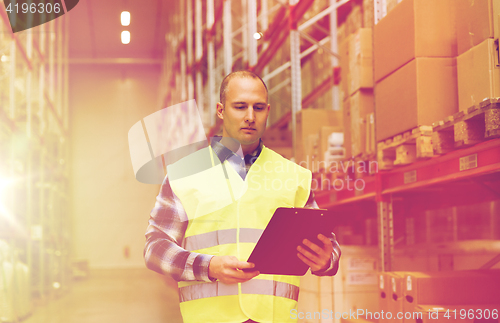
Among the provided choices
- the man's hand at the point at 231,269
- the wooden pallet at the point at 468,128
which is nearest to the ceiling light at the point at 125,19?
the wooden pallet at the point at 468,128

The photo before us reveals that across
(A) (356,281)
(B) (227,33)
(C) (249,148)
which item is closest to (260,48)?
(B) (227,33)

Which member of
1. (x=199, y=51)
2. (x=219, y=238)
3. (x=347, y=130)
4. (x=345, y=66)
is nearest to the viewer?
(x=219, y=238)

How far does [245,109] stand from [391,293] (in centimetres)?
214

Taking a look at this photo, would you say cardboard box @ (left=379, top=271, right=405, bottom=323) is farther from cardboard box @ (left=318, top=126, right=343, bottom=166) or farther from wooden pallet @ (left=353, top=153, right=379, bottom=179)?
cardboard box @ (left=318, top=126, right=343, bottom=166)

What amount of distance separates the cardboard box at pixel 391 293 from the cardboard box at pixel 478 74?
1.17 meters

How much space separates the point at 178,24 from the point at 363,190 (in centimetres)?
1085

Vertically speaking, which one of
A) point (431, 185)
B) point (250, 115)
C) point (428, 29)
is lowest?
point (431, 185)

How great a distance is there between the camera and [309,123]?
5.73 m

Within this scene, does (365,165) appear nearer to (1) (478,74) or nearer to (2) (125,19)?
(1) (478,74)

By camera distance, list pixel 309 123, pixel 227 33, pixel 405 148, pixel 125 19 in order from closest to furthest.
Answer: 1. pixel 405 148
2. pixel 125 19
3. pixel 309 123
4. pixel 227 33

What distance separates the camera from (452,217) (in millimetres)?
6664

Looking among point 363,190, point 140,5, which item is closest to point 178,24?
point 140,5

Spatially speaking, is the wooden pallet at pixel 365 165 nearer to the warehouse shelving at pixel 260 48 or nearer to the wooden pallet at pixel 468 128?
the wooden pallet at pixel 468 128

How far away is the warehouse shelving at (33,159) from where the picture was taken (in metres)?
6.73
